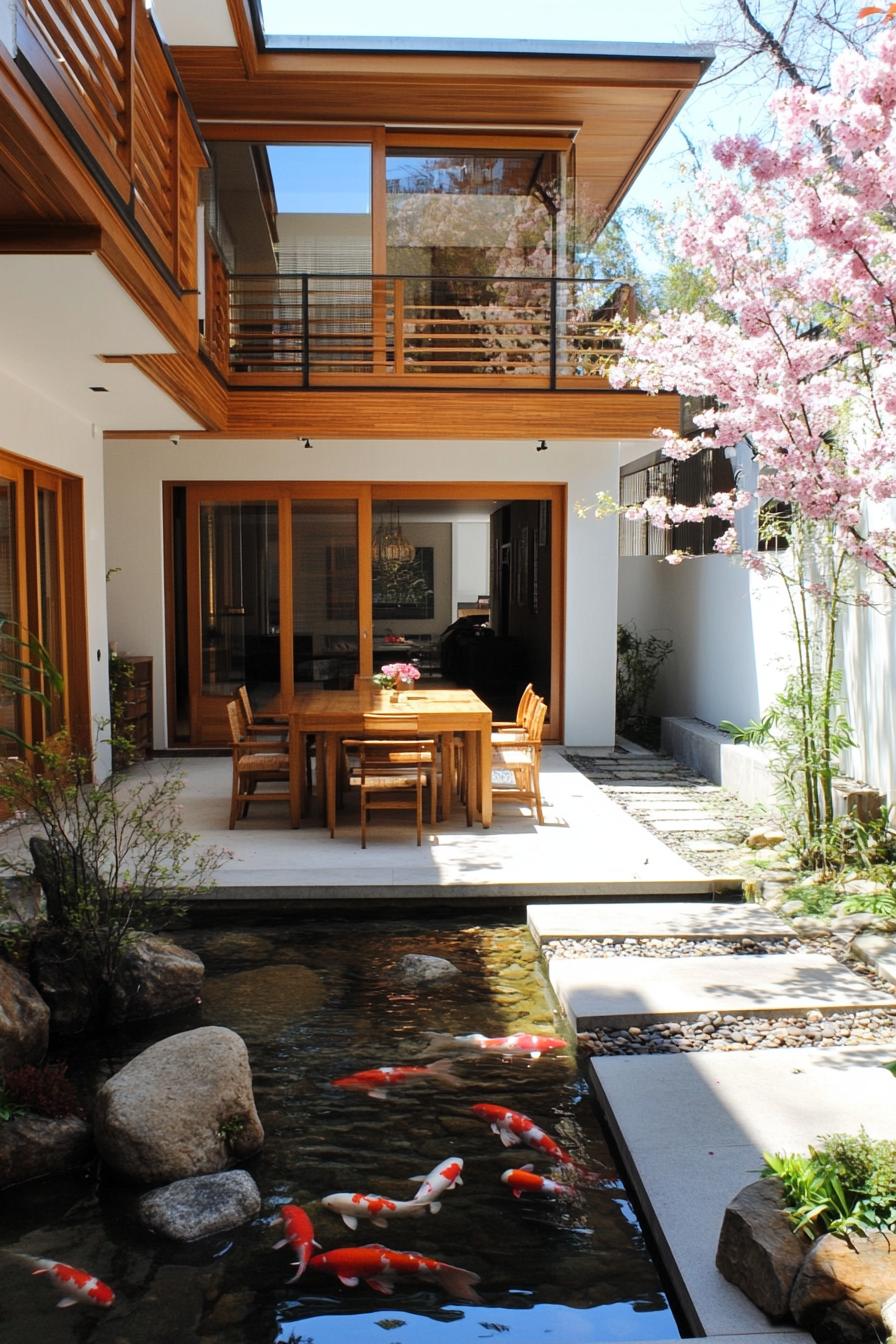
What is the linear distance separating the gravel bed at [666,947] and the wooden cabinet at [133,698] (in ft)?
16.1

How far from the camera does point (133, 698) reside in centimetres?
1013

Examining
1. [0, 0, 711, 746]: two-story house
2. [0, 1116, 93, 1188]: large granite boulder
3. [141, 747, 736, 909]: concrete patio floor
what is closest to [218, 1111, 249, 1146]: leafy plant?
[0, 1116, 93, 1188]: large granite boulder

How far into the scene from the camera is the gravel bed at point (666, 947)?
5352 millimetres

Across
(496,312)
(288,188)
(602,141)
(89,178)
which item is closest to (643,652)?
(496,312)

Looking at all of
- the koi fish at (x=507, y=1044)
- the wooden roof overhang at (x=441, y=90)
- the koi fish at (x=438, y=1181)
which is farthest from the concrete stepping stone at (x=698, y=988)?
the wooden roof overhang at (x=441, y=90)

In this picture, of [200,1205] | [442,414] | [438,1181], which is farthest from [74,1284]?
[442,414]

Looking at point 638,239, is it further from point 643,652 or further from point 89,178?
point 89,178

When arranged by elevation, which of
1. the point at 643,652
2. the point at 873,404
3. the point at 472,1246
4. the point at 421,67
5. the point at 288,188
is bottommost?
the point at 472,1246

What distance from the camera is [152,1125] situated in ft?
11.8

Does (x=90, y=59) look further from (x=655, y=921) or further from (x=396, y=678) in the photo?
(x=396, y=678)

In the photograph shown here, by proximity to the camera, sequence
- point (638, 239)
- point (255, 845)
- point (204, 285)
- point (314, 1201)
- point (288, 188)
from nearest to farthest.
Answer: point (314, 1201), point (255, 845), point (204, 285), point (288, 188), point (638, 239)

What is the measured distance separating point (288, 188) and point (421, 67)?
1.67 m

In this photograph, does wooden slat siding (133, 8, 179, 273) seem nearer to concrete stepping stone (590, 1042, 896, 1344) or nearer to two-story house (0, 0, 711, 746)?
two-story house (0, 0, 711, 746)

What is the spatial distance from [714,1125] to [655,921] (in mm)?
2082
